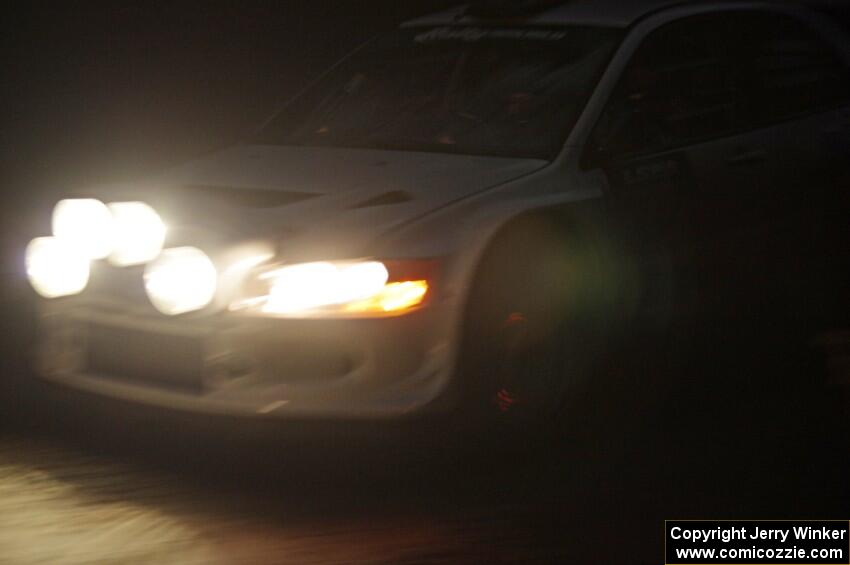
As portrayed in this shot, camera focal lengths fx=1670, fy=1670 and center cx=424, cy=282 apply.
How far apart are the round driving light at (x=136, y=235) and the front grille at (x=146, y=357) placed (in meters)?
0.24

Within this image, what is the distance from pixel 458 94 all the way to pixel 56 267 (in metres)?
1.76

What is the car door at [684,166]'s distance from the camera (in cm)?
603

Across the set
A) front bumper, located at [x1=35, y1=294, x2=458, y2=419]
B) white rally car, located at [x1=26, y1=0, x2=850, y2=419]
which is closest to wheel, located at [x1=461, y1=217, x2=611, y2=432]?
white rally car, located at [x1=26, y1=0, x2=850, y2=419]

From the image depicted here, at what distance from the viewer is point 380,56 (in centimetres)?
705

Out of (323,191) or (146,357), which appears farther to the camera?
(323,191)

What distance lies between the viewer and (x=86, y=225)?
5.48 meters

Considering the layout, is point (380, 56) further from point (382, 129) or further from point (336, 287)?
point (336, 287)

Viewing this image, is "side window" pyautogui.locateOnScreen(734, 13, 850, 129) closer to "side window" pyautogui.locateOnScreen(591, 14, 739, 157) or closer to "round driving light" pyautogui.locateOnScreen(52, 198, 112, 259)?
"side window" pyautogui.locateOnScreen(591, 14, 739, 157)

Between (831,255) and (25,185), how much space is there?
662 centimetres

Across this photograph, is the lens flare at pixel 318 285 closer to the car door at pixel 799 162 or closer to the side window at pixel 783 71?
the car door at pixel 799 162

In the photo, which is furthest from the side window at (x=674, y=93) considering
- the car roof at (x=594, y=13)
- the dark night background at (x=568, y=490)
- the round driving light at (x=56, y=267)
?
the round driving light at (x=56, y=267)

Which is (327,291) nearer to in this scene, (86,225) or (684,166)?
(86,225)

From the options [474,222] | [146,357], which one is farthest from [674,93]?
[146,357]

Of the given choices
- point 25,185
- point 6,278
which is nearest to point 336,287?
point 6,278
